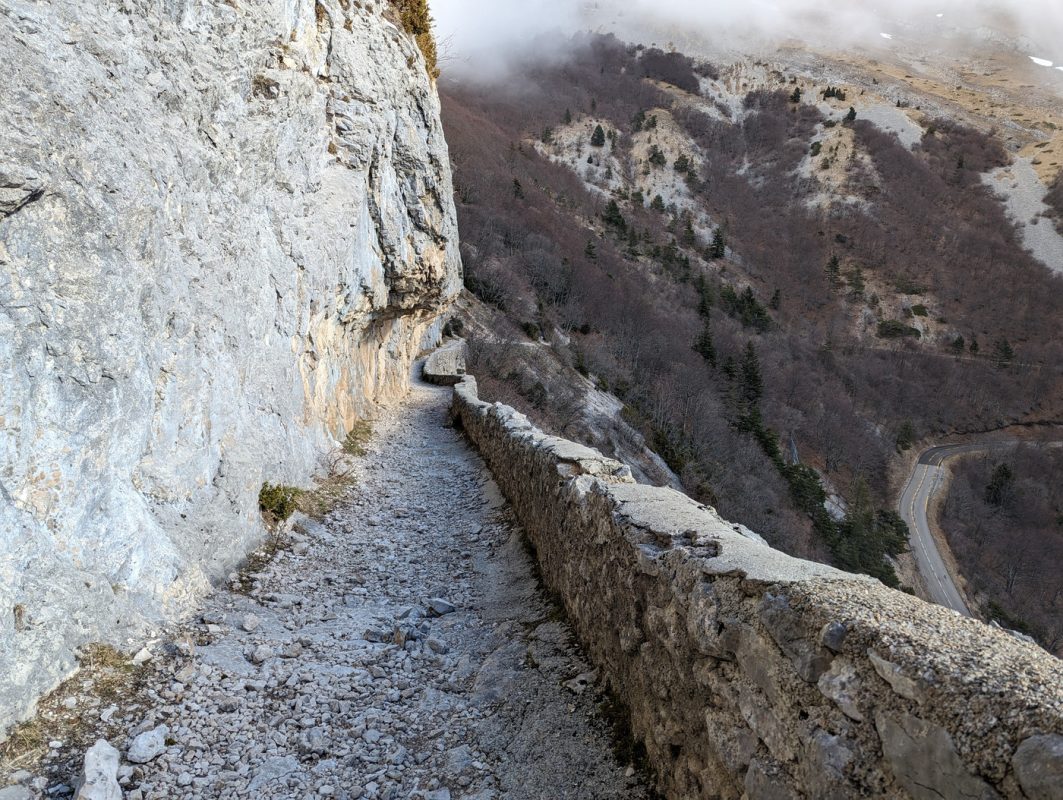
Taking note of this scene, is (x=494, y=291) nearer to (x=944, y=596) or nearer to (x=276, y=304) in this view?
(x=276, y=304)

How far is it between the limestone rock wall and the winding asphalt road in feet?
115

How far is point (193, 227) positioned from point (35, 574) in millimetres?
3767

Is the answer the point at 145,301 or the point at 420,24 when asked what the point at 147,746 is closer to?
the point at 145,301

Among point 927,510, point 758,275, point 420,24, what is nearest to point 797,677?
point 420,24

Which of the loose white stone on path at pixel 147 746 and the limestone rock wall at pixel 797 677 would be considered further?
the loose white stone on path at pixel 147 746

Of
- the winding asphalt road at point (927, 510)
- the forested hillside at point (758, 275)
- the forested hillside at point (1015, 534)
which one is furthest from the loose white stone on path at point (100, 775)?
the forested hillside at point (1015, 534)

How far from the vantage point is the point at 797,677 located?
216cm

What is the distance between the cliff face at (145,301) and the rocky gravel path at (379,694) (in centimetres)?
71

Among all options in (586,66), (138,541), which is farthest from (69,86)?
(586,66)

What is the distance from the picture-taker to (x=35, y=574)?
3.62m

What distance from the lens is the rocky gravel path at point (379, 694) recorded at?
3.40m

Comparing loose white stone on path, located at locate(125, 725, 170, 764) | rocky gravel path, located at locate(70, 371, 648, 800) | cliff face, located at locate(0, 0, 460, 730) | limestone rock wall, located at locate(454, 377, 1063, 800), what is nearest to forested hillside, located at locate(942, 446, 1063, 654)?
rocky gravel path, located at locate(70, 371, 648, 800)

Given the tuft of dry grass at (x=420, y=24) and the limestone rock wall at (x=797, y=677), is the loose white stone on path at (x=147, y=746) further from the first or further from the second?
the tuft of dry grass at (x=420, y=24)

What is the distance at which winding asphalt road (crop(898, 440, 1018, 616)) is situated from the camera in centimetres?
3988
